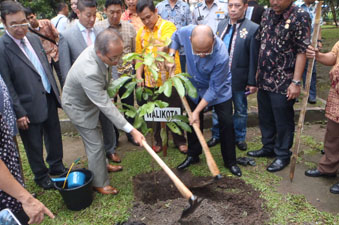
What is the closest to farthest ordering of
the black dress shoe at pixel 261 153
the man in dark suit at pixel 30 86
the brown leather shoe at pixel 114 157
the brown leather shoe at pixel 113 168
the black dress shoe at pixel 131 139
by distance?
the man in dark suit at pixel 30 86, the brown leather shoe at pixel 113 168, the black dress shoe at pixel 261 153, the brown leather shoe at pixel 114 157, the black dress shoe at pixel 131 139

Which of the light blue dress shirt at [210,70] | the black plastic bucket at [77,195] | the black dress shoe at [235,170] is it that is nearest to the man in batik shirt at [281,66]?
the black dress shoe at [235,170]

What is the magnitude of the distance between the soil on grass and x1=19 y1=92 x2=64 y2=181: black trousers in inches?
43.3

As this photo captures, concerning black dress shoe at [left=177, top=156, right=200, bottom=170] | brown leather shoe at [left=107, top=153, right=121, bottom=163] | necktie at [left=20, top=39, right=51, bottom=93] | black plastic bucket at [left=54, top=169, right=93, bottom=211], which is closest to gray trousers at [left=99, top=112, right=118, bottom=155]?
brown leather shoe at [left=107, top=153, right=121, bottom=163]

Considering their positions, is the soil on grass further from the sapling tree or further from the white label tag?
the white label tag

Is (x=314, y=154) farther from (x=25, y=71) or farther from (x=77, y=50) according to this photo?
(x=25, y=71)

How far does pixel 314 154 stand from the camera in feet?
12.2

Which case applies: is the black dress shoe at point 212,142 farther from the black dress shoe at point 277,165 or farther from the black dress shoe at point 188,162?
the black dress shoe at point 277,165

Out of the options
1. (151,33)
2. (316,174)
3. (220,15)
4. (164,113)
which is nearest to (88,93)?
(164,113)

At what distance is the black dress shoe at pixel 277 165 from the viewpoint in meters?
3.37

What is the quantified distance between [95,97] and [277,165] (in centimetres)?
237

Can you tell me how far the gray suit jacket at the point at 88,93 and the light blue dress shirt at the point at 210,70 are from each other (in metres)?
0.97

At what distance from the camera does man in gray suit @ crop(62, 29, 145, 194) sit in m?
2.50

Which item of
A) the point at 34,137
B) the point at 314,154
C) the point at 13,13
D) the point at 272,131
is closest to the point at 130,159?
the point at 34,137

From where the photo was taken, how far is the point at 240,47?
343 cm
